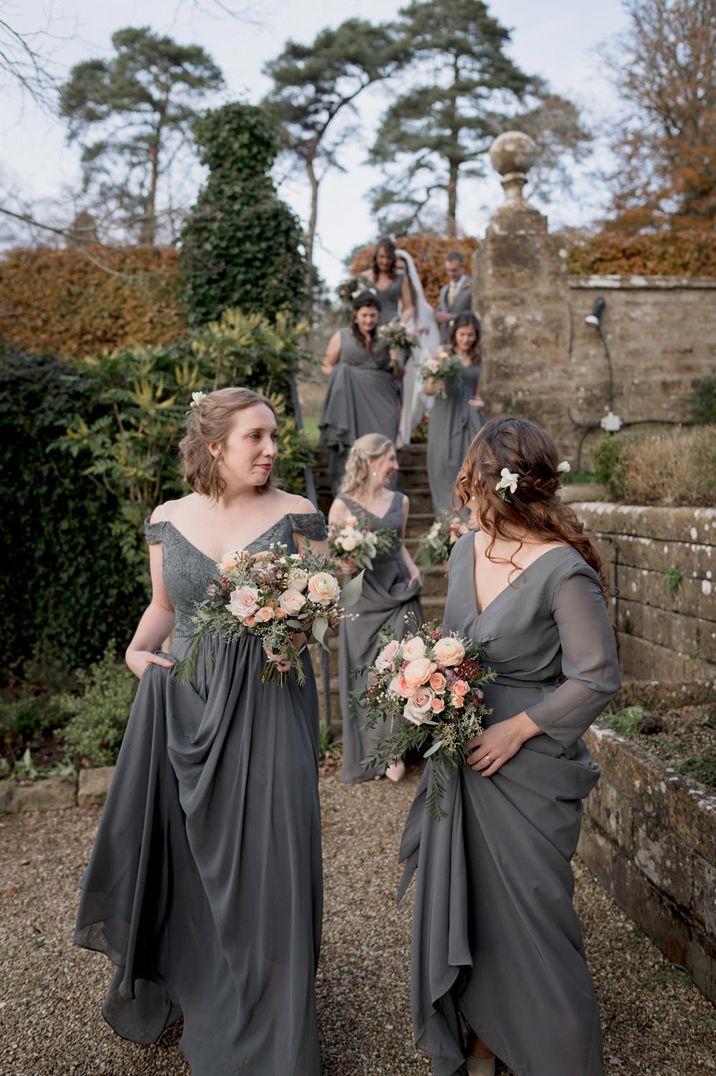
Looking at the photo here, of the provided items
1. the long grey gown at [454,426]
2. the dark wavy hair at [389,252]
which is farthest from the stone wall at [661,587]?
the dark wavy hair at [389,252]

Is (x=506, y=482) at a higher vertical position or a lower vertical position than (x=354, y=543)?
higher

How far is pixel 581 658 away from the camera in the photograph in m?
2.30

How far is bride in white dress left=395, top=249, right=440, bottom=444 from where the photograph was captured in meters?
9.96

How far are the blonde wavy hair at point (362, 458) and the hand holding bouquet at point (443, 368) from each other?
88.2 inches

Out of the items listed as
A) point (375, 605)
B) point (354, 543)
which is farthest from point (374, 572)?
point (354, 543)

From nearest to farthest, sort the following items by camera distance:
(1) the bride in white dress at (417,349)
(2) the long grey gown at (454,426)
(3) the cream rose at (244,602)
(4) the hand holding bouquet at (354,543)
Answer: (3) the cream rose at (244,602), (4) the hand holding bouquet at (354,543), (2) the long grey gown at (454,426), (1) the bride in white dress at (417,349)

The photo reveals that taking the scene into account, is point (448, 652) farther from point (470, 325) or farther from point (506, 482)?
point (470, 325)

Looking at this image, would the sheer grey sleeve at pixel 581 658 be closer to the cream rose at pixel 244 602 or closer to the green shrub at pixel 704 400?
the cream rose at pixel 244 602

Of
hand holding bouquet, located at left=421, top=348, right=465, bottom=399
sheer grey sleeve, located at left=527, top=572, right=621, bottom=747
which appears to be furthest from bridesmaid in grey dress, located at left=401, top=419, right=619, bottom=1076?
hand holding bouquet, located at left=421, top=348, right=465, bottom=399

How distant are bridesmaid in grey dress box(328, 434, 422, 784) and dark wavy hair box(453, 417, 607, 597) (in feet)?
10.8

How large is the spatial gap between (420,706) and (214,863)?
3.07ft

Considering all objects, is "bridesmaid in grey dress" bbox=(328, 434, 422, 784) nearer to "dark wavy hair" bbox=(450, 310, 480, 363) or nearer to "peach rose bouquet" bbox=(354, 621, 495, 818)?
"dark wavy hair" bbox=(450, 310, 480, 363)

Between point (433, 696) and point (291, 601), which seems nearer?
point (433, 696)

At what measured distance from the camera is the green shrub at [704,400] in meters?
10.4
